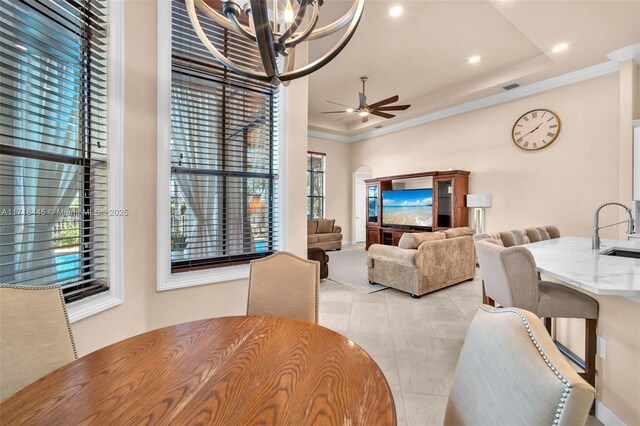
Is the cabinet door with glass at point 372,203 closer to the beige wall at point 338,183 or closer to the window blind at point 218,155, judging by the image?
the beige wall at point 338,183

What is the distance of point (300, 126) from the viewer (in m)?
2.44

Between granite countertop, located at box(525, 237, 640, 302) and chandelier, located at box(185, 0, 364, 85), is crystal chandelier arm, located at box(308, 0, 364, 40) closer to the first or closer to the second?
chandelier, located at box(185, 0, 364, 85)

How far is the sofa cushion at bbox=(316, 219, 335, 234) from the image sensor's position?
7.41m

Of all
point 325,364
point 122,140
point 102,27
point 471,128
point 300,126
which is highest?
point 471,128

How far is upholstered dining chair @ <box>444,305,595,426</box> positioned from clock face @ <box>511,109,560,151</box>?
5341 millimetres

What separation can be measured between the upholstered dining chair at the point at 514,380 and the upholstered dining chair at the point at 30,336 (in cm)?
141

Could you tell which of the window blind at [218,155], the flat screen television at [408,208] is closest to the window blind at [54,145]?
the window blind at [218,155]

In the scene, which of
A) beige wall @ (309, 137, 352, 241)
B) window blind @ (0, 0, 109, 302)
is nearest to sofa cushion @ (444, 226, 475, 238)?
window blind @ (0, 0, 109, 302)

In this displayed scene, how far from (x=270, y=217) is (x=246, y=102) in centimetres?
100

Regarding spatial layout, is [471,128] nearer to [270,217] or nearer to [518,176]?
[518,176]

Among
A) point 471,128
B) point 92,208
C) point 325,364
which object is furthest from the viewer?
point 471,128

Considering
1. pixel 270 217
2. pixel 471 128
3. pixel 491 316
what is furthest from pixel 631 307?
pixel 471 128

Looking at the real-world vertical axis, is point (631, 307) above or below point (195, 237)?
below

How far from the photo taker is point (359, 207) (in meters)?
8.95
